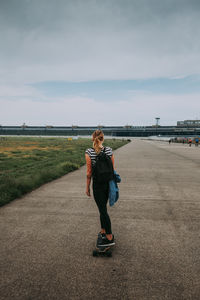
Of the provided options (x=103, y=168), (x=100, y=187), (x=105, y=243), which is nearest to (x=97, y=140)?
(x=103, y=168)

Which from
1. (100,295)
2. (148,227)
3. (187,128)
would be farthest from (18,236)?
(187,128)

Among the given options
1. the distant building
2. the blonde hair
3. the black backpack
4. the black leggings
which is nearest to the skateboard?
the black leggings

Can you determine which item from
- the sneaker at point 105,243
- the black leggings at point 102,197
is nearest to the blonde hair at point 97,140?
the black leggings at point 102,197

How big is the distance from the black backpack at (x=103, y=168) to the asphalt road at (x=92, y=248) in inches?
50.8

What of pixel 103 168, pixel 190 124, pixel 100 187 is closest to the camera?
pixel 103 168

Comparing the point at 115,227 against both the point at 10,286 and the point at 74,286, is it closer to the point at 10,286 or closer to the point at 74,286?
the point at 74,286

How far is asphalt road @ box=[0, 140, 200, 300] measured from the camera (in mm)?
2748

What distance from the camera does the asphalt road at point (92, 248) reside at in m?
2.75

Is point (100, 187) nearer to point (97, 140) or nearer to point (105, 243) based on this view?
point (97, 140)

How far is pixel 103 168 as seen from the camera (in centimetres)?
347

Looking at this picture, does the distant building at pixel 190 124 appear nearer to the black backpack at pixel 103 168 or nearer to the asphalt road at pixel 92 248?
the asphalt road at pixel 92 248

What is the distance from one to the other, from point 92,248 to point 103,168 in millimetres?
1472

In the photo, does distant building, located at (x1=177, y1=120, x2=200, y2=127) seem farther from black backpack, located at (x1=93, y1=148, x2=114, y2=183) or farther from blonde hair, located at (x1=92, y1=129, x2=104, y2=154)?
black backpack, located at (x1=93, y1=148, x2=114, y2=183)

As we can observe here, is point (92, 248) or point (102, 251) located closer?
point (102, 251)
